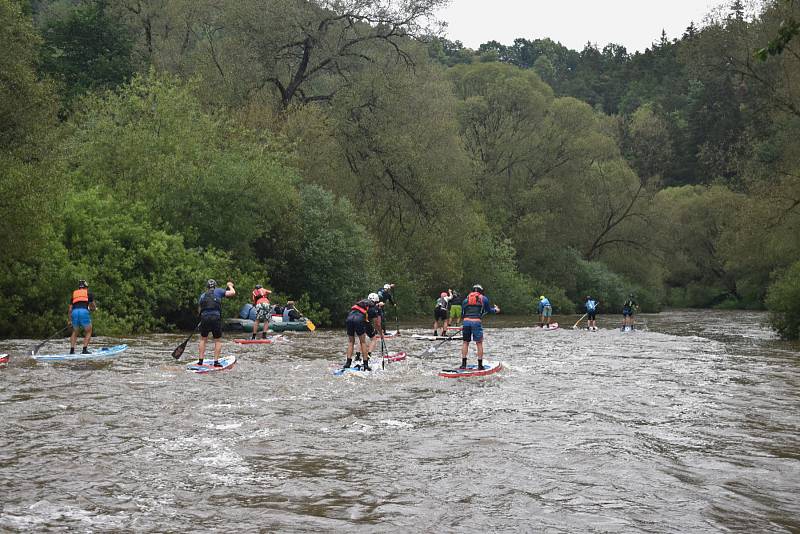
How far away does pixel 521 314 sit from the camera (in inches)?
2296

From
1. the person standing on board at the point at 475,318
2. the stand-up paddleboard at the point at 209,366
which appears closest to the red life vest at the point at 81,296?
the stand-up paddleboard at the point at 209,366

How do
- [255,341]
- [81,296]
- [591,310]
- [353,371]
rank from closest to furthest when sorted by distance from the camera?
1. [353,371]
2. [81,296]
3. [255,341]
4. [591,310]

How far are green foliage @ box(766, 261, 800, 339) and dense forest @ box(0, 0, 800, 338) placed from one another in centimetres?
14

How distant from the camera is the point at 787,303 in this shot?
3384 centimetres

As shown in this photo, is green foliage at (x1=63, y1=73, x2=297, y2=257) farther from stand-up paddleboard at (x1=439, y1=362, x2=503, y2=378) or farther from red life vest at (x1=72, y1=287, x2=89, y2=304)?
stand-up paddleboard at (x1=439, y1=362, x2=503, y2=378)

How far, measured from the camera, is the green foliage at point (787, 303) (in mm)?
33312

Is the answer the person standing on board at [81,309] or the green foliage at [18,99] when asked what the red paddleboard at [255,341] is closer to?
the person standing on board at [81,309]

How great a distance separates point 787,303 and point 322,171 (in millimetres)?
22800

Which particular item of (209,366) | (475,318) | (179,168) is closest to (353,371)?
(475,318)

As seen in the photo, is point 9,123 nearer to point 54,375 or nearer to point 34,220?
point 34,220

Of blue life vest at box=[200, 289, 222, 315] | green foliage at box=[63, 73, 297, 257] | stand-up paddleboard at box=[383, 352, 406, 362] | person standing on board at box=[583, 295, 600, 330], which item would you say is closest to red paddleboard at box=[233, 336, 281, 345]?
stand-up paddleboard at box=[383, 352, 406, 362]

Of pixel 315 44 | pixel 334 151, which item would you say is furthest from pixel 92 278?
pixel 315 44

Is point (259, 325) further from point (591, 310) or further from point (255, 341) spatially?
point (591, 310)

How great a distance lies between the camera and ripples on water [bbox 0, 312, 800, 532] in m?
8.91
